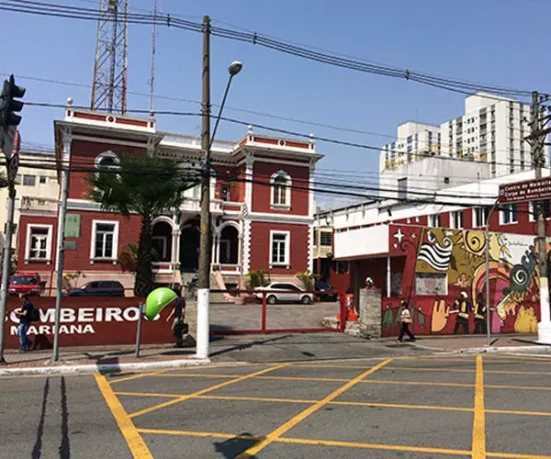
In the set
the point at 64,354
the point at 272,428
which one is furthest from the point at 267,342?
the point at 272,428

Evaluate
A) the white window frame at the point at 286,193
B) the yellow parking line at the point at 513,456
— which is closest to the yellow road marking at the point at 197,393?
the yellow parking line at the point at 513,456

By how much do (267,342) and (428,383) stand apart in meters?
7.26

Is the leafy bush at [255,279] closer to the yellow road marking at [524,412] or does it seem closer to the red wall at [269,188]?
the red wall at [269,188]

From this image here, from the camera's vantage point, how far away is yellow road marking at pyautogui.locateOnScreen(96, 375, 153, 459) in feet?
18.8

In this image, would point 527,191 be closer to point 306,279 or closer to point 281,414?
point 281,414

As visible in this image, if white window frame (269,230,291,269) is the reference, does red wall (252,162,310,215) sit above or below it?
above

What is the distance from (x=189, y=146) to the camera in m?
37.2

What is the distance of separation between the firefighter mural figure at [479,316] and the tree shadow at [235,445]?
17.0 m

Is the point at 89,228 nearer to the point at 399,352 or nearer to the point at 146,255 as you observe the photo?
the point at 146,255

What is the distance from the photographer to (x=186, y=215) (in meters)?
34.9

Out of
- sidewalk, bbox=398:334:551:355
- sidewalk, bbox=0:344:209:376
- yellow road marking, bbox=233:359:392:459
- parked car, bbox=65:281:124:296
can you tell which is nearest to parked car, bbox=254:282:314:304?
parked car, bbox=65:281:124:296

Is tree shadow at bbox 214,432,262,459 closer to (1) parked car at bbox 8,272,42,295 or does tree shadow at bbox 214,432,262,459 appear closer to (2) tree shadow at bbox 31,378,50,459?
(2) tree shadow at bbox 31,378,50,459

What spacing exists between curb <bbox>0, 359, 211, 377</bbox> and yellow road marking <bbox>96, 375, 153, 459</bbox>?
6.64ft

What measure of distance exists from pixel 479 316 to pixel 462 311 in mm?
967
